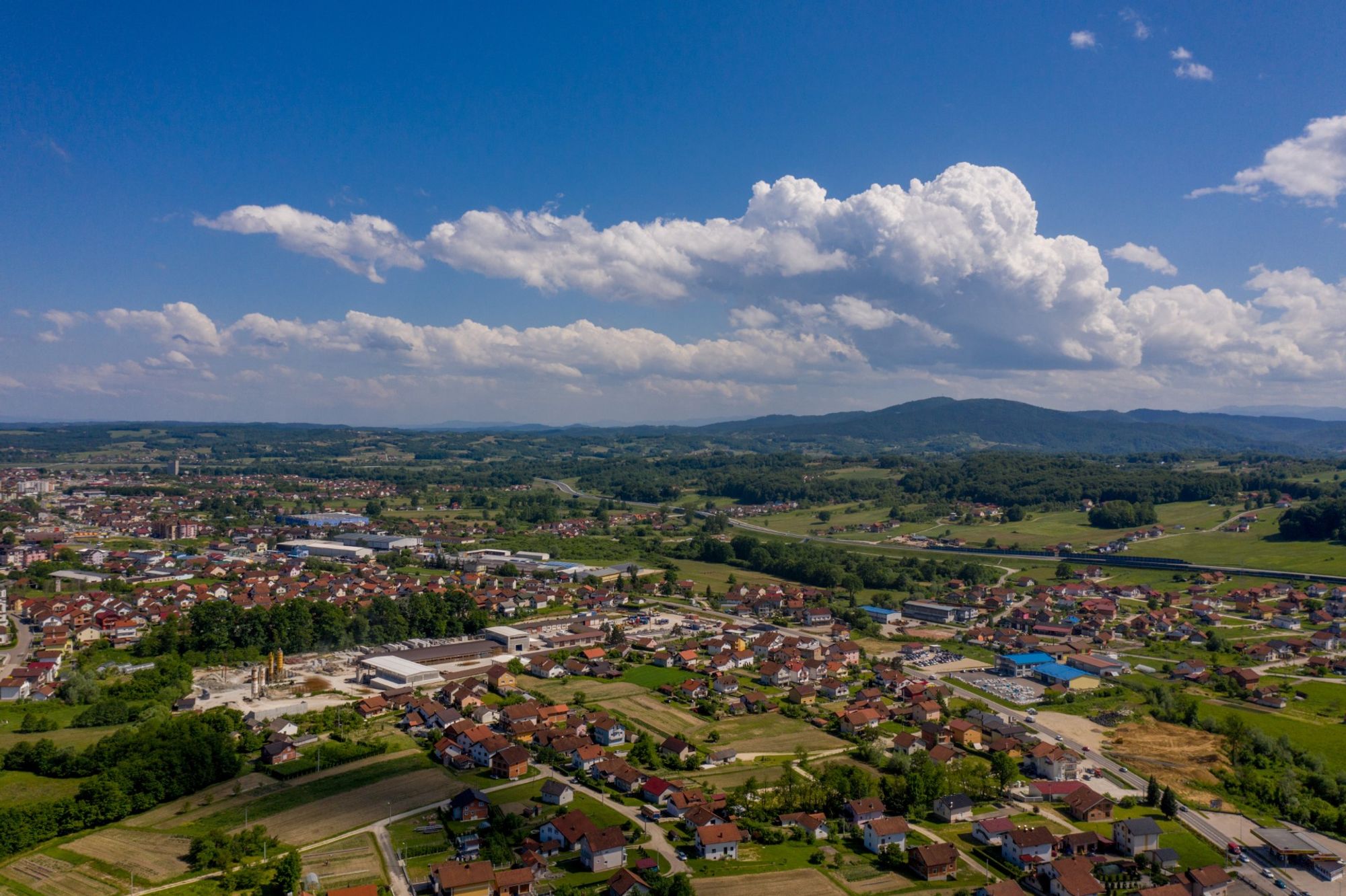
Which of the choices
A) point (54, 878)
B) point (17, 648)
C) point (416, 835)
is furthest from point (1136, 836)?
point (17, 648)

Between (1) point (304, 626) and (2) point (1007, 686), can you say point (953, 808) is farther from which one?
(1) point (304, 626)

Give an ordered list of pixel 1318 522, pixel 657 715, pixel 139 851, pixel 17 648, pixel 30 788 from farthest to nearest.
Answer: pixel 1318 522 → pixel 17 648 → pixel 657 715 → pixel 30 788 → pixel 139 851

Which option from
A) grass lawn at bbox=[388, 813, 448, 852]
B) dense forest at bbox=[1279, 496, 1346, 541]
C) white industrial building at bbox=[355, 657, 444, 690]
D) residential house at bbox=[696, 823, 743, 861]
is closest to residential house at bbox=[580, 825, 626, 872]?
residential house at bbox=[696, 823, 743, 861]

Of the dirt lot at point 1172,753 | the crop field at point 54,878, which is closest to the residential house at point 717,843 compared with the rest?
the crop field at point 54,878

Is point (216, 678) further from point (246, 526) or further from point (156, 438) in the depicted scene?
point (156, 438)

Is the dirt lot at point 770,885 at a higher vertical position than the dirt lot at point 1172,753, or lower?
higher

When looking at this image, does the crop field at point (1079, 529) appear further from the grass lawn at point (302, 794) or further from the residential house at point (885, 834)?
the grass lawn at point (302, 794)
